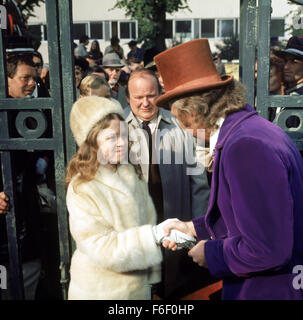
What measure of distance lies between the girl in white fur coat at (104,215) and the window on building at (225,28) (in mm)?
27193

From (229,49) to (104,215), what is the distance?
2543 centimetres

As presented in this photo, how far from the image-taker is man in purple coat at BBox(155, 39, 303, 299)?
163cm

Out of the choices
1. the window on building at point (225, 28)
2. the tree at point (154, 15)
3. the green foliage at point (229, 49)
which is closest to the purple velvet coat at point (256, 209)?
the tree at point (154, 15)

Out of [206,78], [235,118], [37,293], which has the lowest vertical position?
[37,293]

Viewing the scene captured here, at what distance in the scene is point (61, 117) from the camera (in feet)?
7.60

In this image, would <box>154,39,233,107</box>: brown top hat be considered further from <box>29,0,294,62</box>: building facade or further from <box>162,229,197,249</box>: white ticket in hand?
<box>29,0,294,62</box>: building facade

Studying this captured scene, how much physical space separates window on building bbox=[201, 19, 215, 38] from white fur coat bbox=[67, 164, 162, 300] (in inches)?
1063

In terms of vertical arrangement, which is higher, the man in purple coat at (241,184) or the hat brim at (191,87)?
the hat brim at (191,87)

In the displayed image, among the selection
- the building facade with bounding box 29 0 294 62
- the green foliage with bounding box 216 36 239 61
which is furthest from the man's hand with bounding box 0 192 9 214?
the building facade with bounding box 29 0 294 62

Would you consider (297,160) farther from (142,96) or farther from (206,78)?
(142,96)

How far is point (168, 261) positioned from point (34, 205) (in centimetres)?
112

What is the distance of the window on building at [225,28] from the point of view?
2770cm

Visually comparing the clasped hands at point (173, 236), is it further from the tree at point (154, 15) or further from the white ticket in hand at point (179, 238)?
the tree at point (154, 15)
